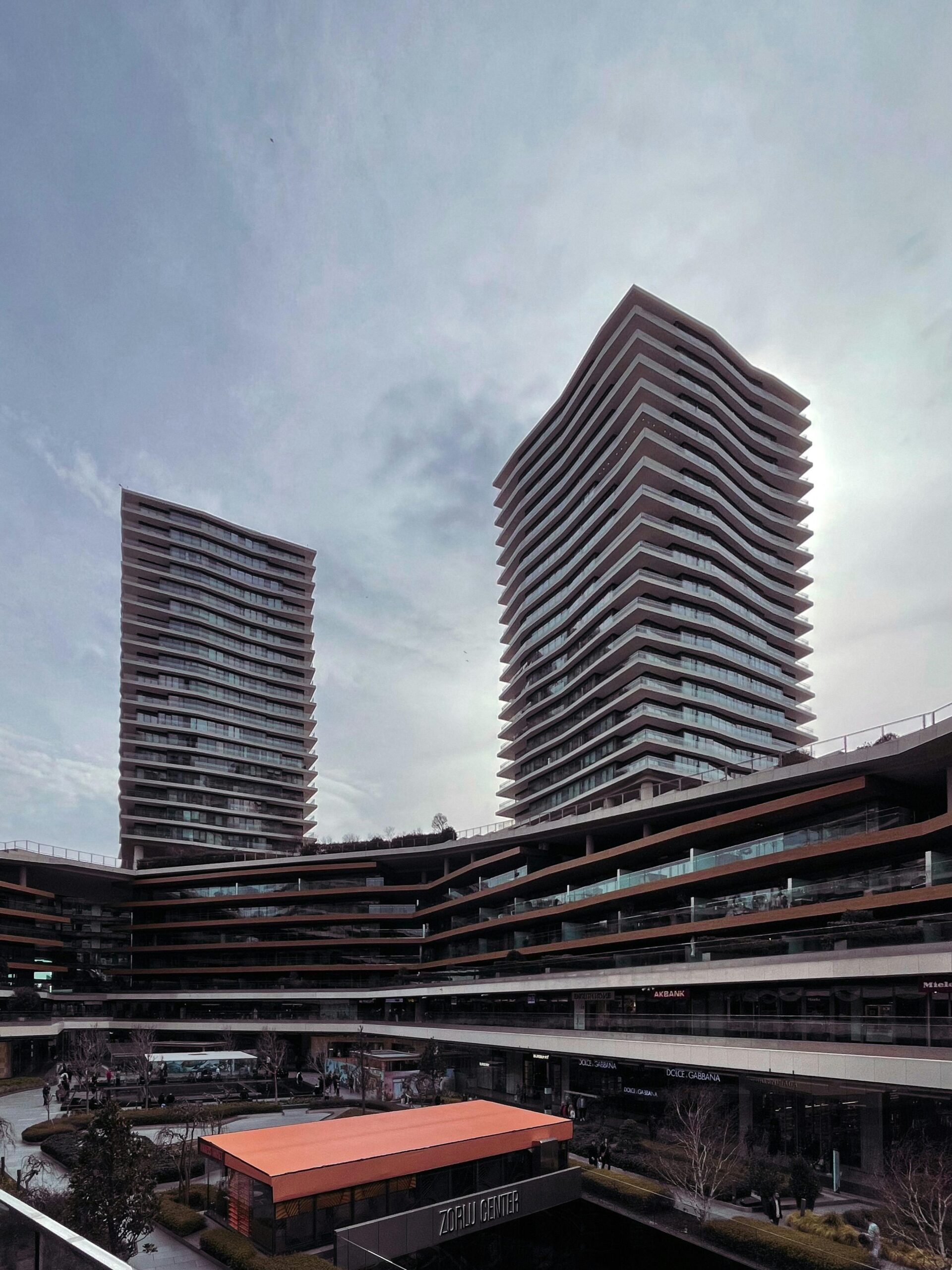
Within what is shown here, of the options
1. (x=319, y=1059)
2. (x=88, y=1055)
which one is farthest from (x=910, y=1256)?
(x=319, y=1059)

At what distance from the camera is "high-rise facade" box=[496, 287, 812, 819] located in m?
78.9

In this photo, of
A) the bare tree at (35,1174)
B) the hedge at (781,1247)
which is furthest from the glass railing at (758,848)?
the bare tree at (35,1174)

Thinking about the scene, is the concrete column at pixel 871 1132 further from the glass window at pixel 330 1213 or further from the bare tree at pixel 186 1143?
the bare tree at pixel 186 1143

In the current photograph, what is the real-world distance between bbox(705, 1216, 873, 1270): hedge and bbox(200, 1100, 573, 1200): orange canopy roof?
6397mm

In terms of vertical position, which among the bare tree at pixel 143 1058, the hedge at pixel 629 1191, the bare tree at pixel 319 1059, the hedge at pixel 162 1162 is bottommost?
the bare tree at pixel 319 1059

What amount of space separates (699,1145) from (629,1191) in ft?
9.05

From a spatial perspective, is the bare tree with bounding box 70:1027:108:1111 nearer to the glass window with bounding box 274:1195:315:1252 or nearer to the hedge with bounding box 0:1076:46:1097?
the hedge with bounding box 0:1076:46:1097

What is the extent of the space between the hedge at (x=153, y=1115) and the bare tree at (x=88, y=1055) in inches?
160

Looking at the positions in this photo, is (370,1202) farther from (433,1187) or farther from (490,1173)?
(490,1173)

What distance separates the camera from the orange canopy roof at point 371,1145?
2339 cm

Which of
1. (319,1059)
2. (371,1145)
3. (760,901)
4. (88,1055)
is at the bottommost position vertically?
(319,1059)

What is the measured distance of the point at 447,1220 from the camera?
2555 cm

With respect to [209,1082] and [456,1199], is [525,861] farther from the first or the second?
[456,1199]

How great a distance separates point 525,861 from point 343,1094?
21.6 meters
